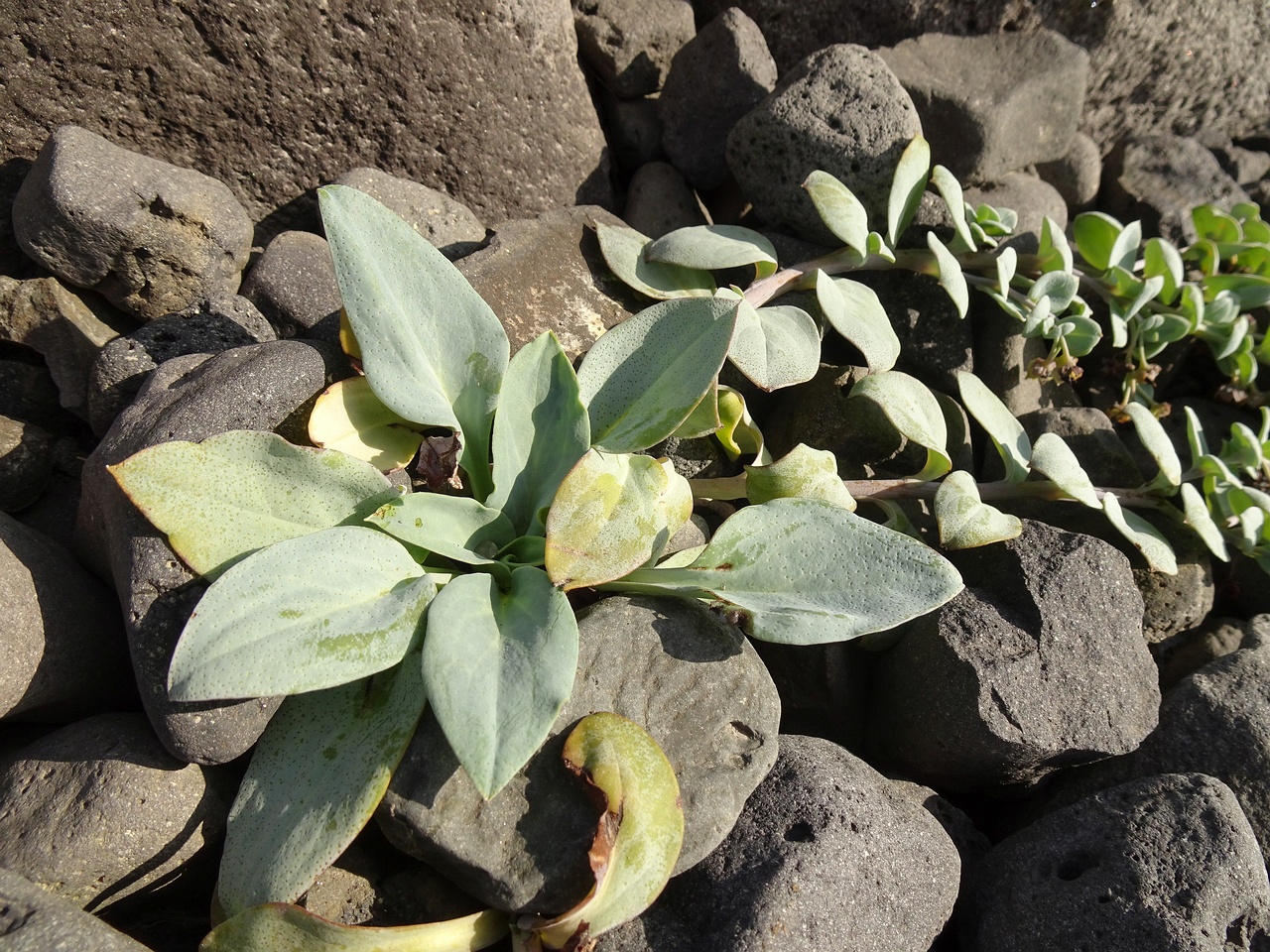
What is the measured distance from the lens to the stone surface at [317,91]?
192 centimetres

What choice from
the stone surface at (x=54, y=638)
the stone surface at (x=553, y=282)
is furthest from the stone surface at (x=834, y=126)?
the stone surface at (x=54, y=638)

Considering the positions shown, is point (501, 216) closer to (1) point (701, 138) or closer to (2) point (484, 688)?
(1) point (701, 138)

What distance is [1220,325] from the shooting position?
2326 mm

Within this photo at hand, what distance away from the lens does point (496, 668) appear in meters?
1.29

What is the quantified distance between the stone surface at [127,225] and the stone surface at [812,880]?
1.52 meters

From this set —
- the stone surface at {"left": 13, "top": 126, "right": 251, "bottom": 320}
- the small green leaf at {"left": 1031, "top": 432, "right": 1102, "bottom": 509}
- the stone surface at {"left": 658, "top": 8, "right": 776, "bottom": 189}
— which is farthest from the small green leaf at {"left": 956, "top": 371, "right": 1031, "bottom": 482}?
the stone surface at {"left": 13, "top": 126, "right": 251, "bottom": 320}

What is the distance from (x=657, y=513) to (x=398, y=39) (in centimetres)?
141

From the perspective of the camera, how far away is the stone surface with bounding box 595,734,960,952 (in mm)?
1315

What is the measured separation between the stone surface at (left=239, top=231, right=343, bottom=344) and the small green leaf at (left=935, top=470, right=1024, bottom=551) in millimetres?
1349

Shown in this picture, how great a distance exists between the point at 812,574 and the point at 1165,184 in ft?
7.29

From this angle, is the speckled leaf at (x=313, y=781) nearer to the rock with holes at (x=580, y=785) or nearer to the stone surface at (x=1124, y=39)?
the rock with holes at (x=580, y=785)

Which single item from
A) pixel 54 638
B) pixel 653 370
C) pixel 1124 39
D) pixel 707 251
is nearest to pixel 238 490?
pixel 54 638

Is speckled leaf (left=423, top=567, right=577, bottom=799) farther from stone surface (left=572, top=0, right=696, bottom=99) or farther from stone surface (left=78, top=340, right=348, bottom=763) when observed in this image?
stone surface (left=572, top=0, right=696, bottom=99)

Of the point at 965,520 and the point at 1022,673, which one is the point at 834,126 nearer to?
the point at 965,520
